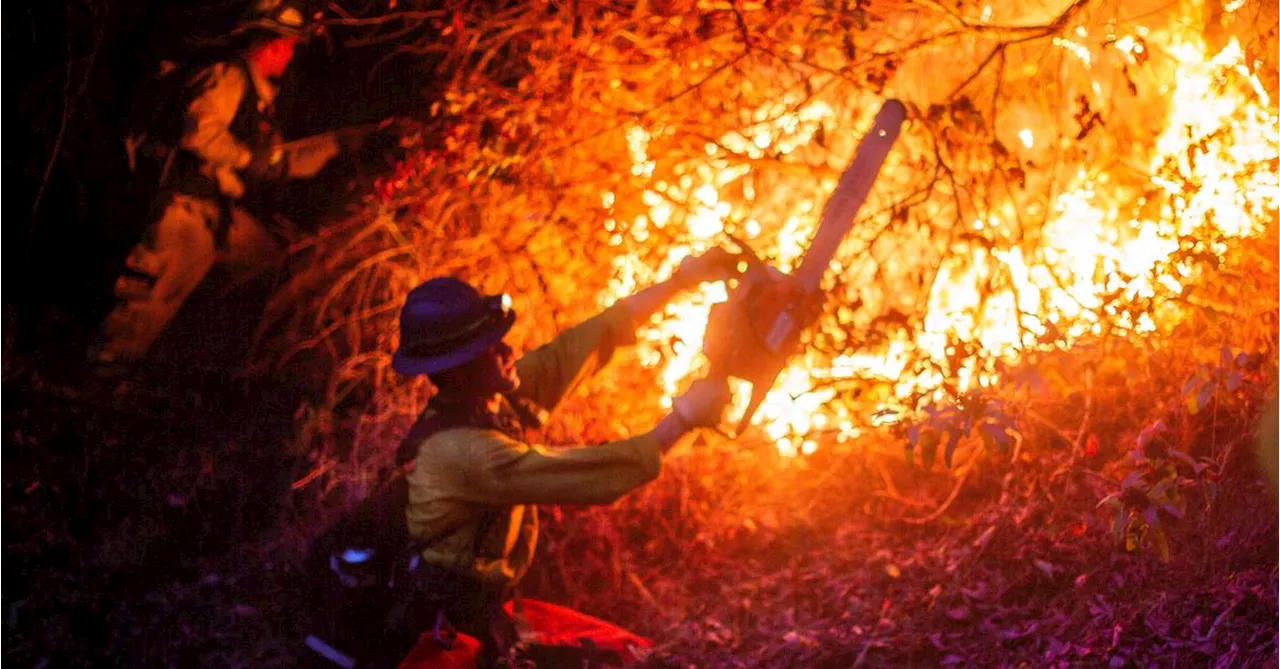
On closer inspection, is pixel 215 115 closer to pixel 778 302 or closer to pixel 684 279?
pixel 684 279

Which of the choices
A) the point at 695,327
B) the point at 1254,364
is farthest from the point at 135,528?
the point at 1254,364

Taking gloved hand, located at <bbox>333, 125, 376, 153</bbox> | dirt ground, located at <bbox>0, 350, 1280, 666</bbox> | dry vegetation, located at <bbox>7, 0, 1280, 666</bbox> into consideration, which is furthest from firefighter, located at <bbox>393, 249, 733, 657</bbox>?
gloved hand, located at <bbox>333, 125, 376, 153</bbox>

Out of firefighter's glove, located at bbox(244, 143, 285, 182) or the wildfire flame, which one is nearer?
the wildfire flame

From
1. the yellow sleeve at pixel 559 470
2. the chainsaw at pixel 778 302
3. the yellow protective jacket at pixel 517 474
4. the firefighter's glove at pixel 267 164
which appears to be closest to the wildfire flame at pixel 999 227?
the yellow protective jacket at pixel 517 474

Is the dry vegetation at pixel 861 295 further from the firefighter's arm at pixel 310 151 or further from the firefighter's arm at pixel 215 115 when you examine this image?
the firefighter's arm at pixel 215 115

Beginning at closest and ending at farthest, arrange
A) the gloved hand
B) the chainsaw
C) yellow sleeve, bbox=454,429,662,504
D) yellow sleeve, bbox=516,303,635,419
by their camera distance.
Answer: yellow sleeve, bbox=454,429,662,504, the chainsaw, yellow sleeve, bbox=516,303,635,419, the gloved hand

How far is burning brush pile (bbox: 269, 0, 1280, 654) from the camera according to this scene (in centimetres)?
558

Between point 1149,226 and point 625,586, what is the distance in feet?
12.2

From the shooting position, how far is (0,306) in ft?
25.3

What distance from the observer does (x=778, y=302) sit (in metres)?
4.19

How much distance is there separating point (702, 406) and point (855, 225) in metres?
2.34

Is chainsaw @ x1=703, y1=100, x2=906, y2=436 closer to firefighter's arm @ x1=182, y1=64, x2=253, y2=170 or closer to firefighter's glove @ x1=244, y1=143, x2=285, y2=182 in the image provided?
firefighter's glove @ x1=244, y1=143, x2=285, y2=182

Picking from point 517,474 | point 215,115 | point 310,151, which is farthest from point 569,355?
point 215,115

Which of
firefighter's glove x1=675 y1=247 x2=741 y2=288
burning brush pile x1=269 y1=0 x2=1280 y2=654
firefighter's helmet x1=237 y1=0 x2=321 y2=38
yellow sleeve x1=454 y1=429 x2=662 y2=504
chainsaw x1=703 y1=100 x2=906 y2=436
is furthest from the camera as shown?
firefighter's helmet x1=237 y1=0 x2=321 y2=38
